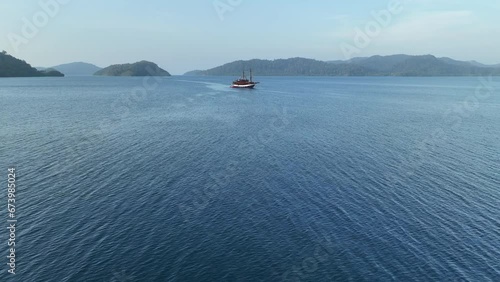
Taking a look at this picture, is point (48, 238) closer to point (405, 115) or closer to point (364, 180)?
point (364, 180)

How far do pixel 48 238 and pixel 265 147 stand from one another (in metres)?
61.6

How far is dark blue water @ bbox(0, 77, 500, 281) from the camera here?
135ft

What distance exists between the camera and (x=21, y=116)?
13050 centimetres

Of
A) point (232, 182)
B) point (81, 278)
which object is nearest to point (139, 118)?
point (232, 182)

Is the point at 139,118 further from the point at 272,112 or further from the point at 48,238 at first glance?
the point at 48,238

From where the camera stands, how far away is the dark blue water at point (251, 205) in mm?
41062

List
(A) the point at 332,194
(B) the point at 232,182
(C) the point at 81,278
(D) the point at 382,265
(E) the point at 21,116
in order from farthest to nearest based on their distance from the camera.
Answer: (E) the point at 21,116, (B) the point at 232,182, (A) the point at 332,194, (D) the point at 382,265, (C) the point at 81,278

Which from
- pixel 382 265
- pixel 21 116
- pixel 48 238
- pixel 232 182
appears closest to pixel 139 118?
pixel 21 116

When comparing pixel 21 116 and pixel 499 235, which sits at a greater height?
pixel 21 116

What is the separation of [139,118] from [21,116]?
4485 cm

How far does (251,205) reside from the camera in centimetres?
5769

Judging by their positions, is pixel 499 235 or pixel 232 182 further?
pixel 232 182

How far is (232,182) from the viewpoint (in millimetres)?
68562

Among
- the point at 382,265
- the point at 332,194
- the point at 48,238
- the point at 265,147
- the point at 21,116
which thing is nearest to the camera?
the point at 382,265
